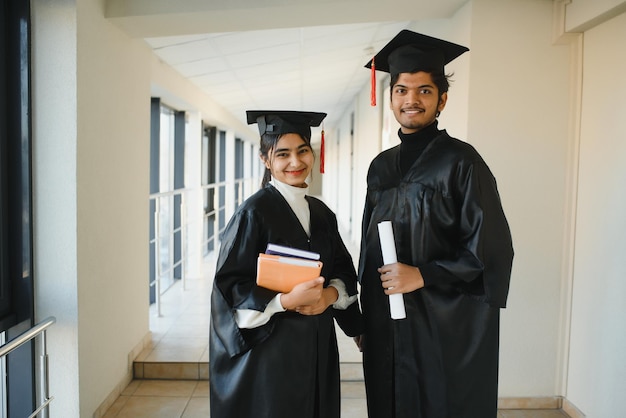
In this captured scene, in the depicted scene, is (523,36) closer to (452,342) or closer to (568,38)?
(568,38)

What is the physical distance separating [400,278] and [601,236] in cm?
135

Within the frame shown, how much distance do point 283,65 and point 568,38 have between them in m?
2.56

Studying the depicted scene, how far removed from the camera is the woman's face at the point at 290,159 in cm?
155

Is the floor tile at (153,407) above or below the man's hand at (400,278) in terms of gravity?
below

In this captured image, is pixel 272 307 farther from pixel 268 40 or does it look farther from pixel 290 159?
pixel 268 40

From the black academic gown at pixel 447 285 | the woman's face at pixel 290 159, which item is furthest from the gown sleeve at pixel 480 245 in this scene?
the woman's face at pixel 290 159

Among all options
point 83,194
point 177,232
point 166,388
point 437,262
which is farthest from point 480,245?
point 177,232

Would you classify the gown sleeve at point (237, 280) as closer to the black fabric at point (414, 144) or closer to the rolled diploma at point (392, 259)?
the rolled diploma at point (392, 259)

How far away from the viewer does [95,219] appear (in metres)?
2.41

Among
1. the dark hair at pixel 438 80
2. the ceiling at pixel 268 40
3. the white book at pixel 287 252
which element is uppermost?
the ceiling at pixel 268 40

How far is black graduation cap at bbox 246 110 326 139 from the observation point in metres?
1.53

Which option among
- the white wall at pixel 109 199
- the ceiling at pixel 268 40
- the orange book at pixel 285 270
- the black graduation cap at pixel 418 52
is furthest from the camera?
the ceiling at pixel 268 40

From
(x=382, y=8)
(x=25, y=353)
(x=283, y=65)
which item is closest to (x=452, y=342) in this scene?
(x=382, y=8)

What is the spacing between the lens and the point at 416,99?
4.90 ft
